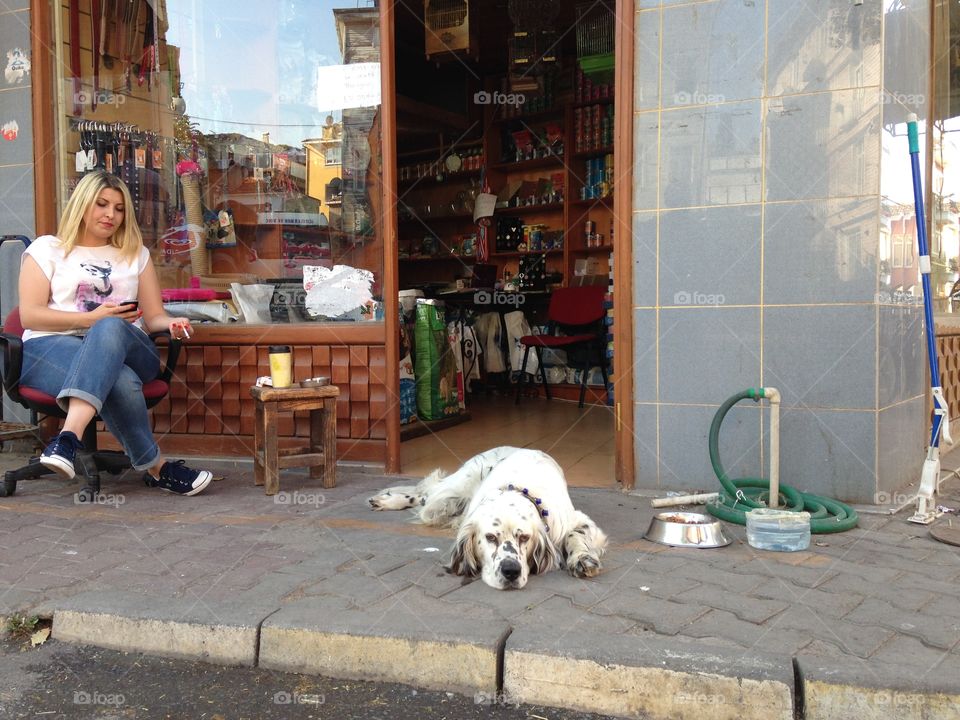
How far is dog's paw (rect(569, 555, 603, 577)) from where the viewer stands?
2684 millimetres

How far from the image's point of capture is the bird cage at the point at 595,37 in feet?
23.8

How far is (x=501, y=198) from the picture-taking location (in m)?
9.65

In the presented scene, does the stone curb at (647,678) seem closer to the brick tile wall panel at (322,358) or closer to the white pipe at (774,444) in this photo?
the white pipe at (774,444)

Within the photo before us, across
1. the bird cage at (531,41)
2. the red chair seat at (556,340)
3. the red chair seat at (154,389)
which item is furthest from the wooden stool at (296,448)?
the bird cage at (531,41)

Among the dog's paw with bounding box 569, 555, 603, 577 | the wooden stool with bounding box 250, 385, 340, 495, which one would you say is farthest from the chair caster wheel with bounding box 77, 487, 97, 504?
the dog's paw with bounding box 569, 555, 603, 577

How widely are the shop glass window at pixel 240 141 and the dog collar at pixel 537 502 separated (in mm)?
2020

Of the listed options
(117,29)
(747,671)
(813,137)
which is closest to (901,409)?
(813,137)

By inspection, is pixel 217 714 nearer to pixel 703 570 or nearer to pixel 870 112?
pixel 703 570

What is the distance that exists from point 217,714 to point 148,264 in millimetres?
2919

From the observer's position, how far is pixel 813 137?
3.50m

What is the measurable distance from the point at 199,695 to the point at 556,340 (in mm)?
5803

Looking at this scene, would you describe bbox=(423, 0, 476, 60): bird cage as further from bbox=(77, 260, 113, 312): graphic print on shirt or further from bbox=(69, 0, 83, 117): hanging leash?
bbox=(77, 260, 113, 312): graphic print on shirt

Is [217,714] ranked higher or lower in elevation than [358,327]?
lower

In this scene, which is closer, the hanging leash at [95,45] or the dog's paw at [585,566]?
the dog's paw at [585,566]
